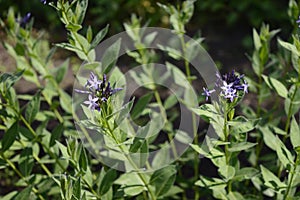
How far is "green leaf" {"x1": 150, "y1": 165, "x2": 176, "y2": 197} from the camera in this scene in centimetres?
195

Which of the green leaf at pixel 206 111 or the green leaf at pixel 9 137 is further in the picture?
the green leaf at pixel 9 137

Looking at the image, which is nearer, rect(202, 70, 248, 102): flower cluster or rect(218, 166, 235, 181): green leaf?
rect(202, 70, 248, 102): flower cluster

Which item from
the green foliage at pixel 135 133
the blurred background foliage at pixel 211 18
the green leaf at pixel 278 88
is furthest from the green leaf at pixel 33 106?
the blurred background foliage at pixel 211 18

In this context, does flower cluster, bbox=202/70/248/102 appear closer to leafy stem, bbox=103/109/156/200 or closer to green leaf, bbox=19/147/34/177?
leafy stem, bbox=103/109/156/200

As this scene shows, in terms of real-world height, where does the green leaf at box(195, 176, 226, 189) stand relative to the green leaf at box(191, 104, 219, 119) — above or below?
below

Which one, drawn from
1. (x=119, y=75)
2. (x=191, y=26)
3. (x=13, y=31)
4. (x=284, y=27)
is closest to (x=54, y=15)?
(x=191, y=26)

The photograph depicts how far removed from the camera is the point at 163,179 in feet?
6.45

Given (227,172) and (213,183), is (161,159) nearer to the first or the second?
(213,183)

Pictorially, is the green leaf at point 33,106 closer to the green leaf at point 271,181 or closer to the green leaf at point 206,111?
the green leaf at point 206,111

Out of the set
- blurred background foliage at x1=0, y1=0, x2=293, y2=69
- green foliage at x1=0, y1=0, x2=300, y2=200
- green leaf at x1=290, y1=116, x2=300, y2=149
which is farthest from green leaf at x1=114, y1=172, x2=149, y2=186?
blurred background foliage at x1=0, y1=0, x2=293, y2=69

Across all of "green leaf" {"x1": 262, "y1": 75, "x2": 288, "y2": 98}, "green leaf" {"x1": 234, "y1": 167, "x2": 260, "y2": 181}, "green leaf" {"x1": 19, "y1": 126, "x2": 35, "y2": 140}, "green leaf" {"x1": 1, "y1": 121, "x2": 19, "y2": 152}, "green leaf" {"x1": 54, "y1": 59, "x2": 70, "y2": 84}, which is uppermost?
"green leaf" {"x1": 54, "y1": 59, "x2": 70, "y2": 84}

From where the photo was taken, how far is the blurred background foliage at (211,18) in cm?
458

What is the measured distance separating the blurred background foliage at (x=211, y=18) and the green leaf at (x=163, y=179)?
2534mm

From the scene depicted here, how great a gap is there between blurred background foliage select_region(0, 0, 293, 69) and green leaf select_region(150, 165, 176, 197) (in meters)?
2.53
